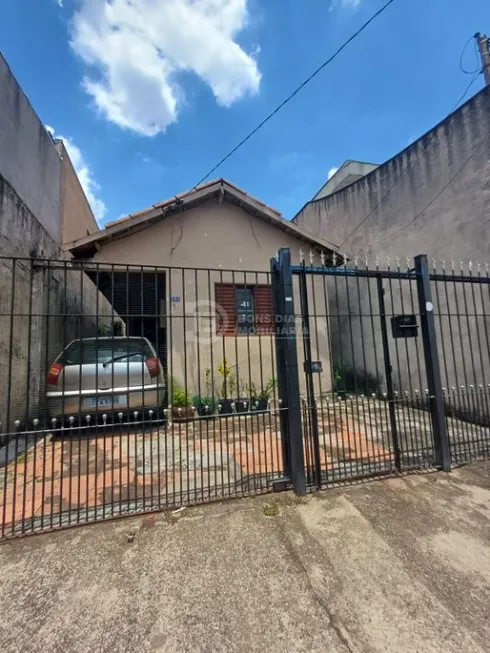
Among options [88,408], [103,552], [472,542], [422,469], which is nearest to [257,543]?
[103,552]

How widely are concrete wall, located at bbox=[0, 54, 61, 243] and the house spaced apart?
113cm

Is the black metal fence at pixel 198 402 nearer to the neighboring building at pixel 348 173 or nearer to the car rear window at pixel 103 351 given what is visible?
the car rear window at pixel 103 351

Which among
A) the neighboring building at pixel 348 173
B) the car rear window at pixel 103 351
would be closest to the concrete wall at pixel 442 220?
the car rear window at pixel 103 351

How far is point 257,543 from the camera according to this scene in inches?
88.2

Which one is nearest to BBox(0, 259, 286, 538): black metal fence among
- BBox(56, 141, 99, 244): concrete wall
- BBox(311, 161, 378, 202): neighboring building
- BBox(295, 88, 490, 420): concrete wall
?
BBox(56, 141, 99, 244): concrete wall

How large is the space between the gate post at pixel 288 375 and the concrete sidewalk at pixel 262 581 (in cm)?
34

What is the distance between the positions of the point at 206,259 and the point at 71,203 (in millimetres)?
4394

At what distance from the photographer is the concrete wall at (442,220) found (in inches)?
201

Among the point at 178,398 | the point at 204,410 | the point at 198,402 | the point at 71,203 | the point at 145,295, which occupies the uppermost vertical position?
the point at 71,203

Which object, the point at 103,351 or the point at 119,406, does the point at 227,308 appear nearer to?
the point at 103,351

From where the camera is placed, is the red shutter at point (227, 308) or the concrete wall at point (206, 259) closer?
the concrete wall at point (206, 259)

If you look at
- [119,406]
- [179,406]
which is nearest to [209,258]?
[179,406]

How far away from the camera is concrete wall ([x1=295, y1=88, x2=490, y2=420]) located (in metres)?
5.11

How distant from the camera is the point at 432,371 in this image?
3.56 meters
